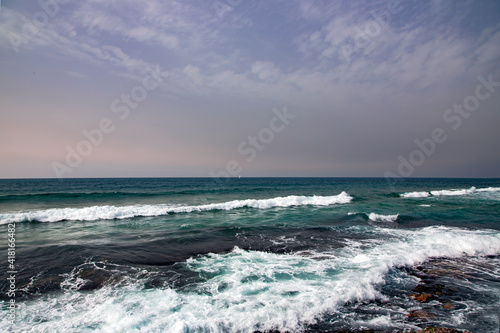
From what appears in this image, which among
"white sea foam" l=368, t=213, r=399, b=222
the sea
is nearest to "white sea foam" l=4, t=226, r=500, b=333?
the sea

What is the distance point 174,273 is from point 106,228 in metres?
9.39

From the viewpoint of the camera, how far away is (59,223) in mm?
16156

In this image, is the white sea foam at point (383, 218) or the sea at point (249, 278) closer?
the sea at point (249, 278)

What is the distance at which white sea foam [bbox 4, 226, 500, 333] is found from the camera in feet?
16.1

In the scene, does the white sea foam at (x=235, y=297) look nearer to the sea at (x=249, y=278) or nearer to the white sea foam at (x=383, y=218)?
the sea at (x=249, y=278)

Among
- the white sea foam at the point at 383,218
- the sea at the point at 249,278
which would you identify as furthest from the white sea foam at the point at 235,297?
the white sea foam at the point at 383,218

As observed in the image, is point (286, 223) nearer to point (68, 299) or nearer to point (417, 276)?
point (417, 276)

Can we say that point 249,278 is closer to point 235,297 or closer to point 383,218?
point 235,297

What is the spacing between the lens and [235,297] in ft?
20.0

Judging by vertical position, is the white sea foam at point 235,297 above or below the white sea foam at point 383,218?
above

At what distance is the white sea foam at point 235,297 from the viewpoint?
Answer: 193 inches

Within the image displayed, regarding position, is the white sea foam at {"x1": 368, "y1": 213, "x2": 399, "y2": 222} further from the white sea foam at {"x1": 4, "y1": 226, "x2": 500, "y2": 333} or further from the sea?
the white sea foam at {"x1": 4, "y1": 226, "x2": 500, "y2": 333}

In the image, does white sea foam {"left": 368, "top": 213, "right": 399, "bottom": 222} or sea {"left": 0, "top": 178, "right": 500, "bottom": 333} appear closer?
sea {"left": 0, "top": 178, "right": 500, "bottom": 333}

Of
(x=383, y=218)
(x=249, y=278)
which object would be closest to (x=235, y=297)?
(x=249, y=278)
